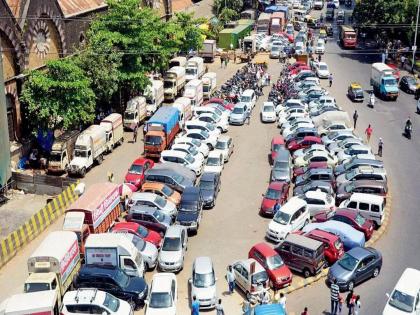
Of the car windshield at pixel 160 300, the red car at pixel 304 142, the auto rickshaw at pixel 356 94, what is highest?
the auto rickshaw at pixel 356 94

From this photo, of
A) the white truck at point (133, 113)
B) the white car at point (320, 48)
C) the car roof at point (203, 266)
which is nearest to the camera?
the car roof at point (203, 266)

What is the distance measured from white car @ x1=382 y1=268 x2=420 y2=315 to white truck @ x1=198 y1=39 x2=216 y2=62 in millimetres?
52630

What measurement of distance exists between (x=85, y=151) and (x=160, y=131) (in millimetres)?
5704

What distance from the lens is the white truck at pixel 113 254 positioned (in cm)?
2711

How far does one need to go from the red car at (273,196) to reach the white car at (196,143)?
309 inches

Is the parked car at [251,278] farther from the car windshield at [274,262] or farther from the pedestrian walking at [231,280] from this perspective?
the car windshield at [274,262]

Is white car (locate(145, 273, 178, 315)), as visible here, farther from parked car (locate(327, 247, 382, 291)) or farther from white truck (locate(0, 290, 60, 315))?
parked car (locate(327, 247, 382, 291))

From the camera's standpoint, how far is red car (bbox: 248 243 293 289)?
88.7ft

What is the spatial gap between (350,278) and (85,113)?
23.6m

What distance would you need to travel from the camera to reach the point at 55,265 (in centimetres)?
2600

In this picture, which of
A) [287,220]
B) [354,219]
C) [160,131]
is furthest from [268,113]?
[354,219]

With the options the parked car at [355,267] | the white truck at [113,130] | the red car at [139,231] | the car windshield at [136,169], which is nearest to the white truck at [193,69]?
the white truck at [113,130]

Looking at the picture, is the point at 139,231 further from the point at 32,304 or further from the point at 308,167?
the point at 308,167

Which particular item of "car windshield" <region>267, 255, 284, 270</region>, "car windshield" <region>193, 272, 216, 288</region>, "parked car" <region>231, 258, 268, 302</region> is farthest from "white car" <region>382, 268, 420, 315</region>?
"car windshield" <region>193, 272, 216, 288</region>
